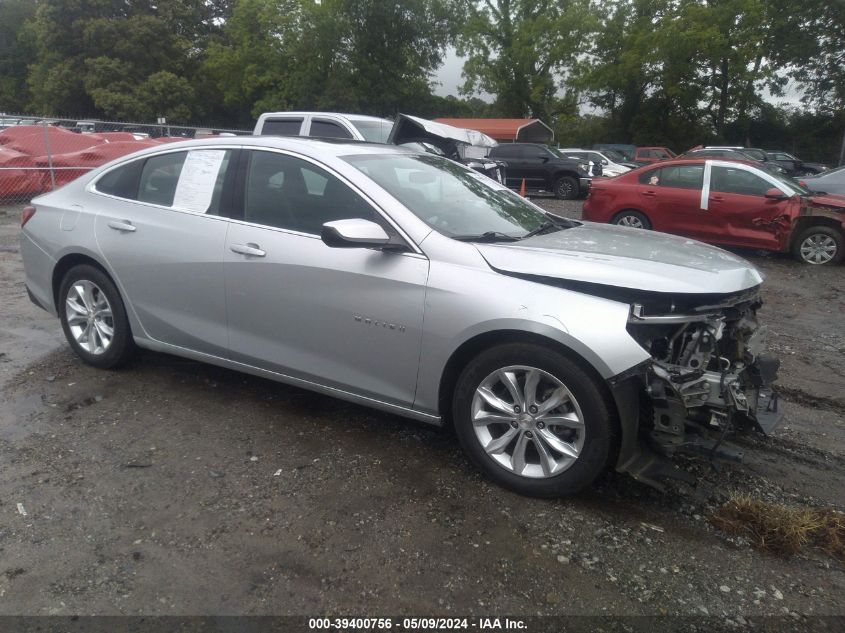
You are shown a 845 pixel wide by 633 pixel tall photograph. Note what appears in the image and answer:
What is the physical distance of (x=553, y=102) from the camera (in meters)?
42.0

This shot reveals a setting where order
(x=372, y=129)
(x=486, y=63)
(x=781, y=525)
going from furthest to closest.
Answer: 1. (x=486, y=63)
2. (x=372, y=129)
3. (x=781, y=525)

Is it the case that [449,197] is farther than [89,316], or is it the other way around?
[89,316]

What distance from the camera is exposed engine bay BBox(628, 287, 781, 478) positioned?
9.53ft

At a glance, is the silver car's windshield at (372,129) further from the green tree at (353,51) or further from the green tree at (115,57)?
the green tree at (115,57)

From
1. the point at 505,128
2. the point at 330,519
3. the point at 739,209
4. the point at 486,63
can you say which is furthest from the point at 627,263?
the point at 486,63

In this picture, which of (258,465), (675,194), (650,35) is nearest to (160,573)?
(258,465)

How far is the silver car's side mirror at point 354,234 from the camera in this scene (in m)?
3.18

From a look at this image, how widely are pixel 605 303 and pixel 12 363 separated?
4.30 metres

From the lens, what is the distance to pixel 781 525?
289 cm

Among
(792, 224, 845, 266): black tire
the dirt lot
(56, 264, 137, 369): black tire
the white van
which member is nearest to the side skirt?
(56, 264, 137, 369): black tire

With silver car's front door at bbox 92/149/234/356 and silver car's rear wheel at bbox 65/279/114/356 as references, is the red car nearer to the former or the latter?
silver car's front door at bbox 92/149/234/356

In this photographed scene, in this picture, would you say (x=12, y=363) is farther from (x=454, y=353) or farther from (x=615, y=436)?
(x=615, y=436)

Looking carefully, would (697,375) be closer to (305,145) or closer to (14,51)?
(305,145)

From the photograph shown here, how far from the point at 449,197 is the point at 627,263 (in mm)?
1194
